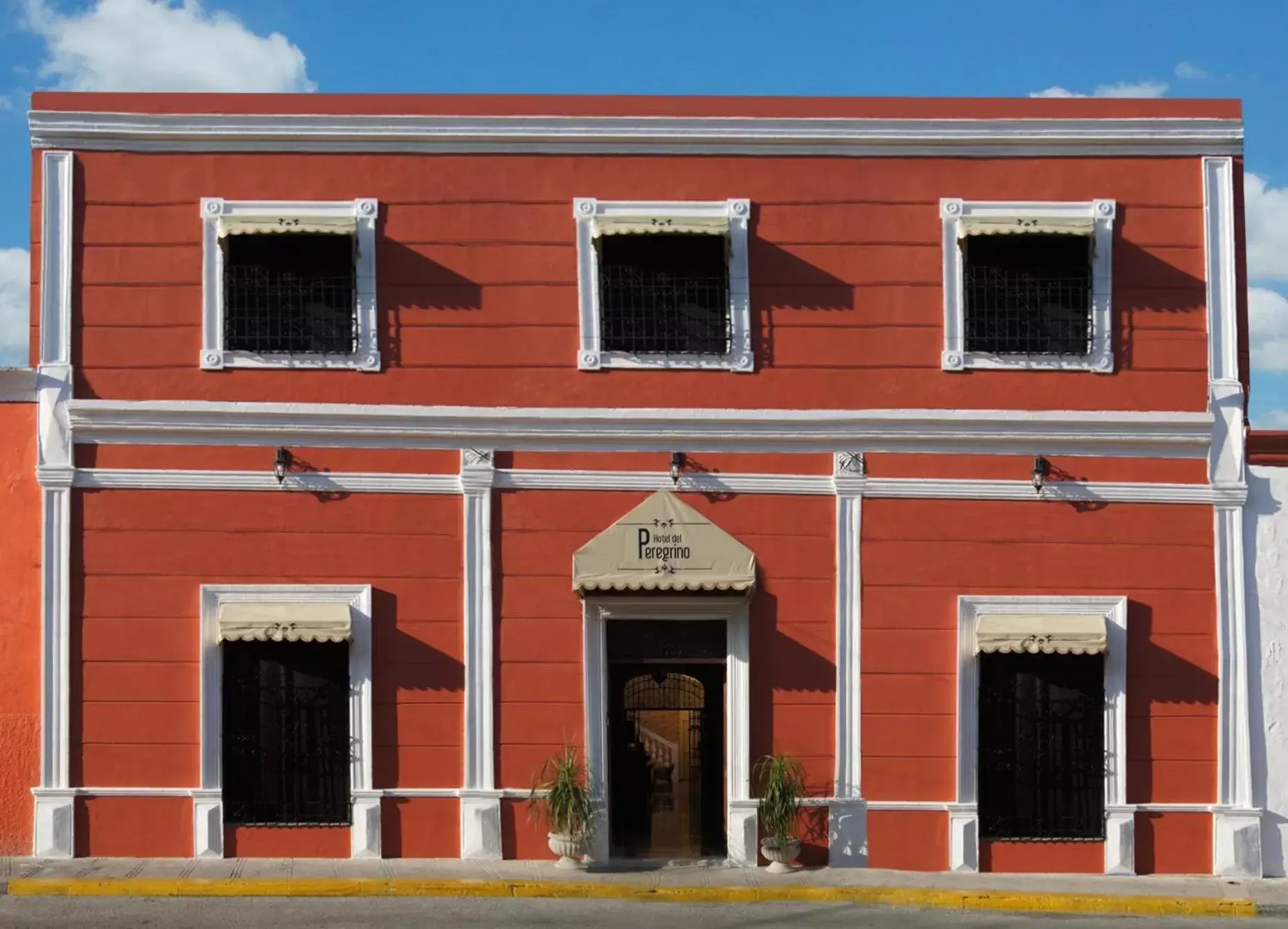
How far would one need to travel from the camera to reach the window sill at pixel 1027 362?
15690 mm

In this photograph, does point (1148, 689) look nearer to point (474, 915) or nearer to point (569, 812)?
point (569, 812)

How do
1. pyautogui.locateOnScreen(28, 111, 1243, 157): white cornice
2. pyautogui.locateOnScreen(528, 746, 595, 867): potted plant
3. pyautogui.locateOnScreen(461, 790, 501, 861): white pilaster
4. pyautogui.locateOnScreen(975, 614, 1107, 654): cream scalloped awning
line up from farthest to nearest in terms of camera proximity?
A: pyautogui.locateOnScreen(28, 111, 1243, 157): white cornice, pyautogui.locateOnScreen(461, 790, 501, 861): white pilaster, pyautogui.locateOnScreen(975, 614, 1107, 654): cream scalloped awning, pyautogui.locateOnScreen(528, 746, 595, 867): potted plant

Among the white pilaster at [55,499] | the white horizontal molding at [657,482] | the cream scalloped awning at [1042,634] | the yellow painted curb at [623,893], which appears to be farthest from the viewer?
the white horizontal molding at [657,482]

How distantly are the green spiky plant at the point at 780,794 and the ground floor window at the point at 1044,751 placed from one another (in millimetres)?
1704

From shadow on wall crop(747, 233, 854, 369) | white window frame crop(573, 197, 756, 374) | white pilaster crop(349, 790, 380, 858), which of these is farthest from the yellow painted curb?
shadow on wall crop(747, 233, 854, 369)

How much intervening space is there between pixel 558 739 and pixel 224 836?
3.18m

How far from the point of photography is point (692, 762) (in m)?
16.0

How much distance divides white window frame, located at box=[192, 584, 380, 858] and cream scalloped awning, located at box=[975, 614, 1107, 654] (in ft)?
18.7

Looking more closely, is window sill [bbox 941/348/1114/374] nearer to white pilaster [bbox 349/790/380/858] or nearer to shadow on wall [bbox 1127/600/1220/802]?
shadow on wall [bbox 1127/600/1220/802]

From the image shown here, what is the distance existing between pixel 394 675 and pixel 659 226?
15.9 ft

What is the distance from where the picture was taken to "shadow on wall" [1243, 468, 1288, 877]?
15531 mm

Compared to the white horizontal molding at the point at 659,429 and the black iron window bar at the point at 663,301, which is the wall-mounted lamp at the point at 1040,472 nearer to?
the white horizontal molding at the point at 659,429

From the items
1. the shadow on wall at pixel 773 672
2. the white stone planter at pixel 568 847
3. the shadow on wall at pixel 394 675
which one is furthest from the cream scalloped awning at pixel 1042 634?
the shadow on wall at pixel 394 675

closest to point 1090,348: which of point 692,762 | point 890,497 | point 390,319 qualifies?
point 890,497
